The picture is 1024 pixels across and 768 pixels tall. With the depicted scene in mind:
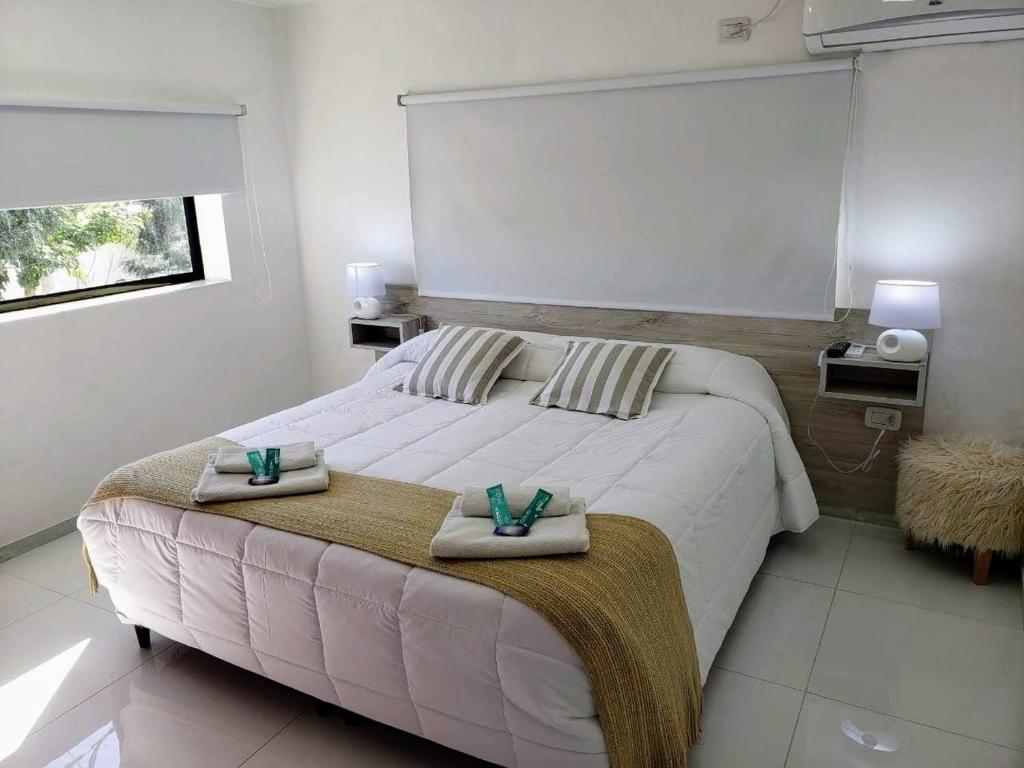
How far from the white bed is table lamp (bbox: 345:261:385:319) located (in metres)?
0.95

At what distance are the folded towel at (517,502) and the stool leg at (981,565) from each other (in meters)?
1.67

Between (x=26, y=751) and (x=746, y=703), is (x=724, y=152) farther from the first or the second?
(x=26, y=751)

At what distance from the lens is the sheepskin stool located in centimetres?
281

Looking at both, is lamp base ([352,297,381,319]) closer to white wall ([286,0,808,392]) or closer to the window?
white wall ([286,0,808,392])

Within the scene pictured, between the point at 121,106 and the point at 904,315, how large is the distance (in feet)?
11.1

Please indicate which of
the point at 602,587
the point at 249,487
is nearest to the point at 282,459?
the point at 249,487

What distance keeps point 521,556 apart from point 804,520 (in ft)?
5.12

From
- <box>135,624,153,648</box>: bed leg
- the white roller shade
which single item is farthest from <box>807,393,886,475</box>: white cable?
the white roller shade

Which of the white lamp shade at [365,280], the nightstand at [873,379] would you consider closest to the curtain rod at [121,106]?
the white lamp shade at [365,280]

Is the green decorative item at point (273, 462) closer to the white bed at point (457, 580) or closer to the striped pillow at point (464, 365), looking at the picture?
the white bed at point (457, 580)

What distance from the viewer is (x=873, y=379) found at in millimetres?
3309

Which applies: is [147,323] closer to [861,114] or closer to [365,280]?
[365,280]

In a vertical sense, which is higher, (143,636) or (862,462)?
(862,462)

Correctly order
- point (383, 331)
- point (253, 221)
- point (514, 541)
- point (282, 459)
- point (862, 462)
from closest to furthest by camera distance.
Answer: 1. point (514, 541)
2. point (282, 459)
3. point (862, 462)
4. point (253, 221)
5. point (383, 331)
